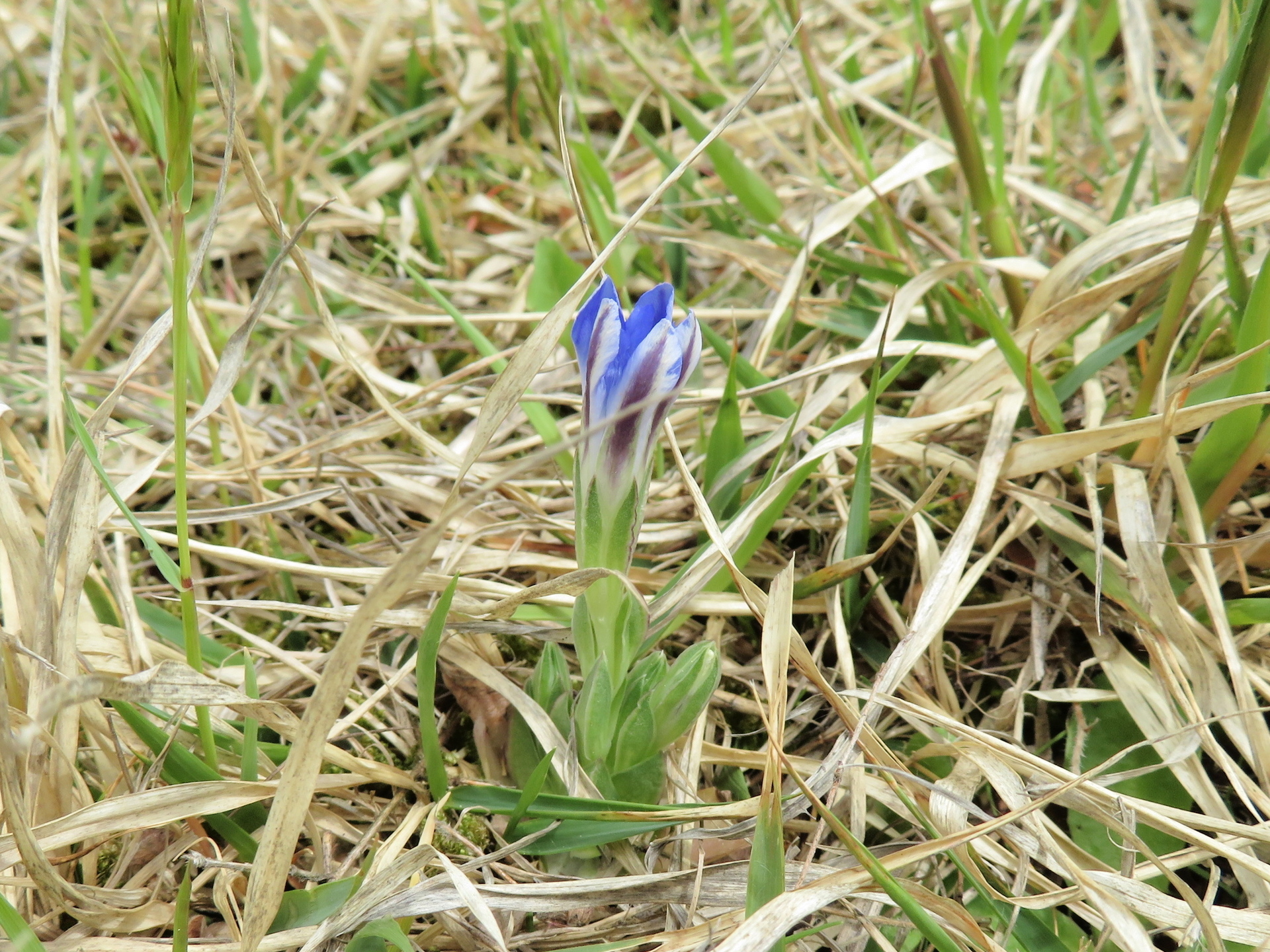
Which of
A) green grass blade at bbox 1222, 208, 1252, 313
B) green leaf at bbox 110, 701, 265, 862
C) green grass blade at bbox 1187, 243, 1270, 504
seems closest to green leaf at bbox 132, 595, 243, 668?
green leaf at bbox 110, 701, 265, 862

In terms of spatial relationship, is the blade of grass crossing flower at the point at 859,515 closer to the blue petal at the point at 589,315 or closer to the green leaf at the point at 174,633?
the blue petal at the point at 589,315

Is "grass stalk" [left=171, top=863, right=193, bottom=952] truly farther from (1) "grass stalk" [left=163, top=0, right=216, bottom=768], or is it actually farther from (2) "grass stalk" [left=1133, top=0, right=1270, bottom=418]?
(2) "grass stalk" [left=1133, top=0, right=1270, bottom=418]

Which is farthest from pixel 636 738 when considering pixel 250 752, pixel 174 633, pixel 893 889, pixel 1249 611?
pixel 1249 611

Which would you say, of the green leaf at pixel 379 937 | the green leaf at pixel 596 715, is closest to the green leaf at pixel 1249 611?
the green leaf at pixel 596 715

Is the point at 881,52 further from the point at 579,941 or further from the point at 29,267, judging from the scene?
the point at 579,941

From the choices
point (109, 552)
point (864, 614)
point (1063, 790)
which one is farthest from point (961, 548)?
point (109, 552)

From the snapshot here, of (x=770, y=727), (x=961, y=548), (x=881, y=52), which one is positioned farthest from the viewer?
(x=881, y=52)
